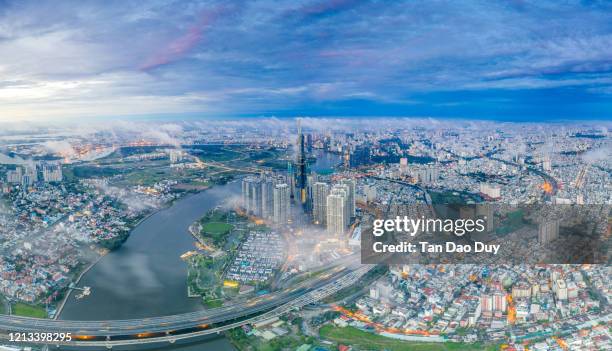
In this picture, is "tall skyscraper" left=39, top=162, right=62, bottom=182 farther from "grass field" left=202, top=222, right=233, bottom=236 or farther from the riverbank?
the riverbank

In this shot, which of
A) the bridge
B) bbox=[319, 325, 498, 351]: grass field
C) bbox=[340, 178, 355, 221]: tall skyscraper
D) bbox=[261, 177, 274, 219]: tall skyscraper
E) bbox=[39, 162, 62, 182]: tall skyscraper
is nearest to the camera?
bbox=[319, 325, 498, 351]: grass field

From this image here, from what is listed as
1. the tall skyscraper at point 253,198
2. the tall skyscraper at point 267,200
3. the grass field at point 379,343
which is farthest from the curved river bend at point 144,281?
the tall skyscraper at point 267,200

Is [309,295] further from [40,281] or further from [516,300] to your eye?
[40,281]

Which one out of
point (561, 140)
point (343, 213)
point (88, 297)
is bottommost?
point (88, 297)

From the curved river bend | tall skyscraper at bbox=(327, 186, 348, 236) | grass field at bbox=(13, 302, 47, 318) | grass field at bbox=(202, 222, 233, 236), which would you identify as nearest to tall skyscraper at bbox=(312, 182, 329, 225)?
tall skyscraper at bbox=(327, 186, 348, 236)

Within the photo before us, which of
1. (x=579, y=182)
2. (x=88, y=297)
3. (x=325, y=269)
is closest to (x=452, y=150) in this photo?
(x=579, y=182)

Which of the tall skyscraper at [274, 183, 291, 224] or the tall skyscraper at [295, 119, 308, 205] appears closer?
the tall skyscraper at [274, 183, 291, 224]
